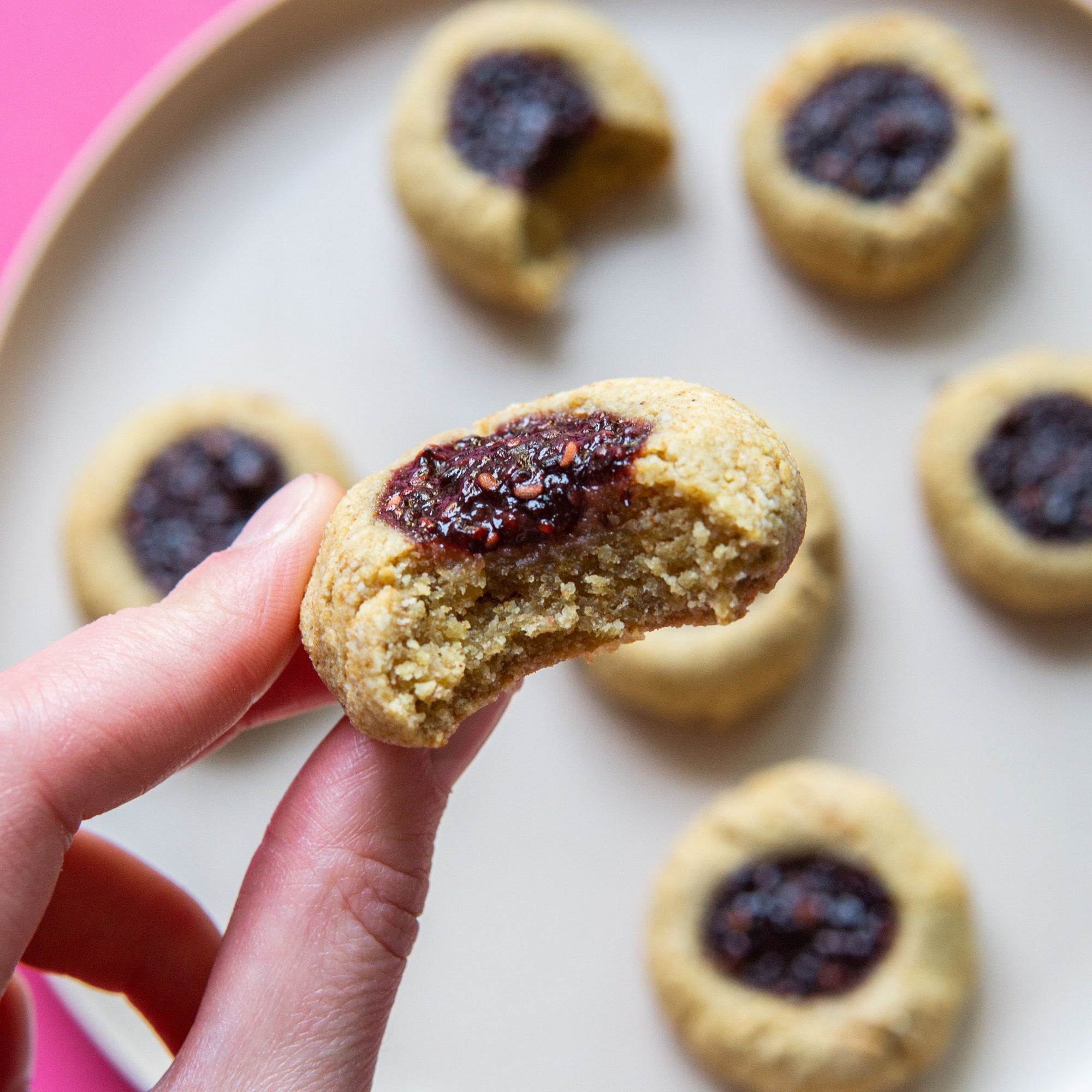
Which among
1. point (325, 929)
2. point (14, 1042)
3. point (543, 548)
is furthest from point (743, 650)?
point (14, 1042)

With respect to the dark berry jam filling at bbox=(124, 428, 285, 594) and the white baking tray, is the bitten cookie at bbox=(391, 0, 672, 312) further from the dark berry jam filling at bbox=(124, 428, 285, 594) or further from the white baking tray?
the dark berry jam filling at bbox=(124, 428, 285, 594)

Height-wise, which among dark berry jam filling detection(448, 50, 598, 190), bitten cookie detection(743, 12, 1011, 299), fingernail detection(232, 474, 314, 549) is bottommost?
fingernail detection(232, 474, 314, 549)

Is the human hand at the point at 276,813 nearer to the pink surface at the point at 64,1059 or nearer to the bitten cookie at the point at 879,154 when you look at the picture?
the pink surface at the point at 64,1059

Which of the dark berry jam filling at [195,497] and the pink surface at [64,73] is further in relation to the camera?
the pink surface at [64,73]

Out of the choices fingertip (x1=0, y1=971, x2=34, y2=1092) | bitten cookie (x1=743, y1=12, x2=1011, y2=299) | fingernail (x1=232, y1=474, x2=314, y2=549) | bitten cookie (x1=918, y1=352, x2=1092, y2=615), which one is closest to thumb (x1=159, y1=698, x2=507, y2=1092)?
fingernail (x1=232, y1=474, x2=314, y2=549)

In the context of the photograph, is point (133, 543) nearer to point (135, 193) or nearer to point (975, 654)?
point (135, 193)

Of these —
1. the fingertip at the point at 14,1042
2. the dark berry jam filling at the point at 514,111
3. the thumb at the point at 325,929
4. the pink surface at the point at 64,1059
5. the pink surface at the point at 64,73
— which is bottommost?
the pink surface at the point at 64,1059

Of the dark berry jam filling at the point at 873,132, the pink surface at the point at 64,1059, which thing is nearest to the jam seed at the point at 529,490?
the dark berry jam filling at the point at 873,132
